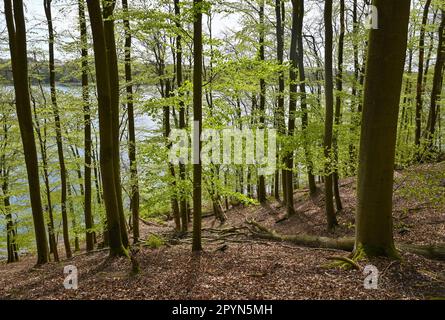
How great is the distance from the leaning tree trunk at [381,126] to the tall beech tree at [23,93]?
8747mm

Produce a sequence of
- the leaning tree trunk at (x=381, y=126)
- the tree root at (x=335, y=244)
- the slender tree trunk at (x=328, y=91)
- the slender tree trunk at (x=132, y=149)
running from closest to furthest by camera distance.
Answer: the leaning tree trunk at (x=381, y=126) → the tree root at (x=335, y=244) → the slender tree trunk at (x=328, y=91) → the slender tree trunk at (x=132, y=149)

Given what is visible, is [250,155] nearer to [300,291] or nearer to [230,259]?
[230,259]

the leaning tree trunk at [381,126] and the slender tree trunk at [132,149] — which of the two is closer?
the leaning tree trunk at [381,126]

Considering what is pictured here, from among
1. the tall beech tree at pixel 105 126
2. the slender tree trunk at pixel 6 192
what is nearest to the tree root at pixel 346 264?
the tall beech tree at pixel 105 126

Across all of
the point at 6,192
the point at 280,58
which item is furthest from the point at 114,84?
the point at 6,192

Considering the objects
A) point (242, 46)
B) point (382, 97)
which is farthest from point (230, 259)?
point (242, 46)

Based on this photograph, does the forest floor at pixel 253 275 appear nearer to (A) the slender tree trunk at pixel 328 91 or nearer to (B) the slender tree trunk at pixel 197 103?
(B) the slender tree trunk at pixel 197 103

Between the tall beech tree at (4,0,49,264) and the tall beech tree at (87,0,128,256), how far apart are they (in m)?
3.24

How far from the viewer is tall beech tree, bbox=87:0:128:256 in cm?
736

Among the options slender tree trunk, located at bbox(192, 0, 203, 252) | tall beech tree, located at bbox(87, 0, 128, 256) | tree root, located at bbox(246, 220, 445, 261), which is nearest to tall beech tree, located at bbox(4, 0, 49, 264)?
tall beech tree, located at bbox(87, 0, 128, 256)

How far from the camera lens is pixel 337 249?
8.49 metres

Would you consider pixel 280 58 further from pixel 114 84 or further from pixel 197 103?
pixel 197 103

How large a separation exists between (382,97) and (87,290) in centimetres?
611

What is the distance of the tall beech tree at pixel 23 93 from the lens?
9.20 metres
